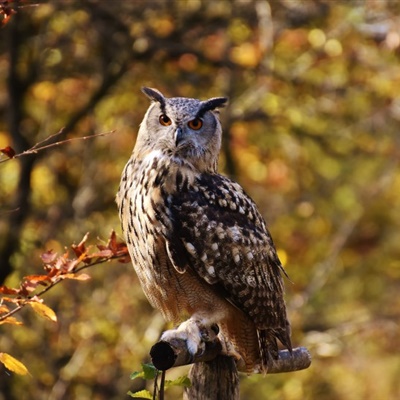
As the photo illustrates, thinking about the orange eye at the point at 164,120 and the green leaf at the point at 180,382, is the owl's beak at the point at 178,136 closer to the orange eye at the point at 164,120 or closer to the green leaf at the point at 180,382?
the orange eye at the point at 164,120

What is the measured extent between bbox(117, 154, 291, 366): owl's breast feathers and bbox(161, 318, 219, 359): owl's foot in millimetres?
136

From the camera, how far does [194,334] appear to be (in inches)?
160

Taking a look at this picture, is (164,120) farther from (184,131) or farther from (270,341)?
(270,341)

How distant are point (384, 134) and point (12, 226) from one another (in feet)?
16.8

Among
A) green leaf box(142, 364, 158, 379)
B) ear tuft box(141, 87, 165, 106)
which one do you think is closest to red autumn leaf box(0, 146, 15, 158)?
green leaf box(142, 364, 158, 379)

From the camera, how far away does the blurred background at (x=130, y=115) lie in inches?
317

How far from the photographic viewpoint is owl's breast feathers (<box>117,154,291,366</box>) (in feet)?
15.0

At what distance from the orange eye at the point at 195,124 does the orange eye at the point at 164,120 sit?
0.10 meters

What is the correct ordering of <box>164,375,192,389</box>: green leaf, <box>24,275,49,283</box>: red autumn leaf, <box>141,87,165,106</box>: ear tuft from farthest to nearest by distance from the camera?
1. <box>141,87,165,106</box>: ear tuft
2. <box>24,275,49,283</box>: red autumn leaf
3. <box>164,375,192,389</box>: green leaf

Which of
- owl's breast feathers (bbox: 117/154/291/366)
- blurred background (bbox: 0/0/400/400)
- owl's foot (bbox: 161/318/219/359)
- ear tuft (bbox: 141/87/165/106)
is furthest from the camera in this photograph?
blurred background (bbox: 0/0/400/400)

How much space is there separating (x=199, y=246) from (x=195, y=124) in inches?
26.8

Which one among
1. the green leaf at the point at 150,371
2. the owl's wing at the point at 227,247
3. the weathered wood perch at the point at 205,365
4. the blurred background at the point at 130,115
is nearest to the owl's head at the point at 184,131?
the owl's wing at the point at 227,247

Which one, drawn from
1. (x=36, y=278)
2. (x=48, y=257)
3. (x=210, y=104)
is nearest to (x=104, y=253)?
(x=48, y=257)

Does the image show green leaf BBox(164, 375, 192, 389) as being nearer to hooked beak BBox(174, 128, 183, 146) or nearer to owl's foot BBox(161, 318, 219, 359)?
owl's foot BBox(161, 318, 219, 359)
